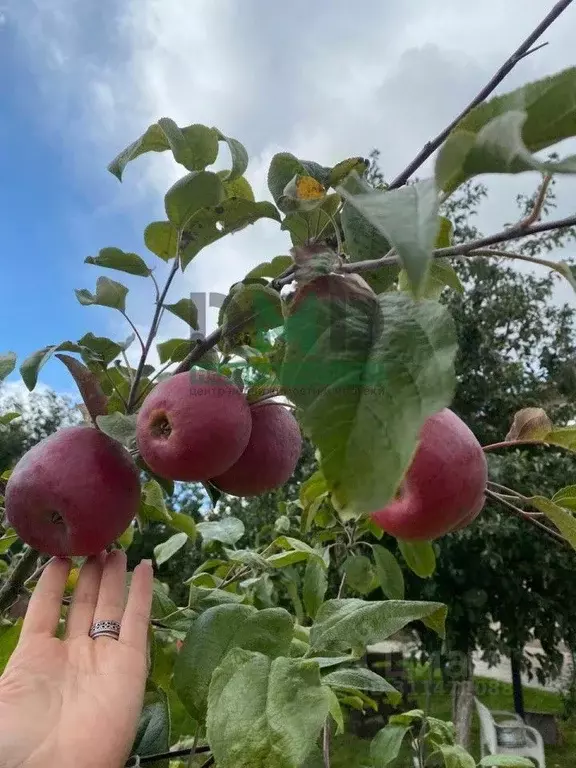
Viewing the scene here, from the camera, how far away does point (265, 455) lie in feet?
2.21

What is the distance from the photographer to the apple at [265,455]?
2.21ft

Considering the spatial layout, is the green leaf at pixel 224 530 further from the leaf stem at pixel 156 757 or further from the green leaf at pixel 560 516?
the green leaf at pixel 560 516

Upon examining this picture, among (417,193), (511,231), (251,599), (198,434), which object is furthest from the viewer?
(251,599)

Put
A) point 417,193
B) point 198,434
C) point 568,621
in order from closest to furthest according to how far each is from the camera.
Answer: point 417,193 < point 198,434 < point 568,621

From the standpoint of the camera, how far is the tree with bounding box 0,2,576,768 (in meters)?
0.39

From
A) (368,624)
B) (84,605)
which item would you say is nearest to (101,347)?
(84,605)

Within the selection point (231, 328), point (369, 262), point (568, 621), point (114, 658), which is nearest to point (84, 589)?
point (114, 658)

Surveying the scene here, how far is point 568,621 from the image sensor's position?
5102 millimetres

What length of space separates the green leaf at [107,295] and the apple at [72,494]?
8.5 inches

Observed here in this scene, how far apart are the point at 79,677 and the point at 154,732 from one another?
0.51 feet

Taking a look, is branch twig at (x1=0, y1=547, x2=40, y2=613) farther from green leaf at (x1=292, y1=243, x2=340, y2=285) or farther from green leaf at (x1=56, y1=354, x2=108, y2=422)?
green leaf at (x1=292, y1=243, x2=340, y2=285)

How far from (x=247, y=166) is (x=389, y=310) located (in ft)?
1.21

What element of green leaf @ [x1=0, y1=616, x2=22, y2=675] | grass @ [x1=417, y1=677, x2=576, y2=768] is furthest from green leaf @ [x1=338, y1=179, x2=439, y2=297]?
grass @ [x1=417, y1=677, x2=576, y2=768]

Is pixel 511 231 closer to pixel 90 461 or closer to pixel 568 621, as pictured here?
pixel 90 461
